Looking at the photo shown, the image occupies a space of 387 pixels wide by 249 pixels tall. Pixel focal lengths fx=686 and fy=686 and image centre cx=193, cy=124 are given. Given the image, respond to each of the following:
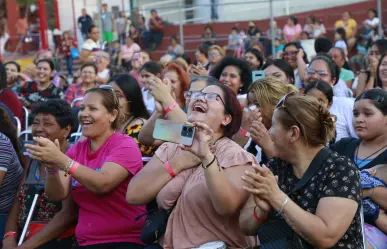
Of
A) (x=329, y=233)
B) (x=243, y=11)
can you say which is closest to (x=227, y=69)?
(x=329, y=233)

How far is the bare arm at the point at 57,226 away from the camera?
502 centimetres

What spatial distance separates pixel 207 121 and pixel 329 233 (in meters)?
1.22

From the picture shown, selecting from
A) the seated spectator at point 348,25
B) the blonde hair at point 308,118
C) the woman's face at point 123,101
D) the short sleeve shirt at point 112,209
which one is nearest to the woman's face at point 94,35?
the seated spectator at point 348,25

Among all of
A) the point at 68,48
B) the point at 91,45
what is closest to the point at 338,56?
the point at 91,45

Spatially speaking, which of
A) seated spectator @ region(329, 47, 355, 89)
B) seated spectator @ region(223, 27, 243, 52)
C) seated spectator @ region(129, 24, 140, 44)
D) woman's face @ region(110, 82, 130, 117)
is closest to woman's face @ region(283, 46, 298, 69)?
seated spectator @ region(329, 47, 355, 89)

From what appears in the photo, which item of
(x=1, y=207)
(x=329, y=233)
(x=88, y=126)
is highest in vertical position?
(x=88, y=126)

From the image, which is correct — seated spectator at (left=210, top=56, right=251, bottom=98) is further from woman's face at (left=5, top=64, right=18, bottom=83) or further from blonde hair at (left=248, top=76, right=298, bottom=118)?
woman's face at (left=5, top=64, right=18, bottom=83)

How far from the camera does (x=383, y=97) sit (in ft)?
15.8

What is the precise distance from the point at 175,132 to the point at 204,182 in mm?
433

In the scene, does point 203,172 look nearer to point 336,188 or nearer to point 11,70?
point 336,188

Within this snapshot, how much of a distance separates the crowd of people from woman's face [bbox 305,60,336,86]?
0.55 metres

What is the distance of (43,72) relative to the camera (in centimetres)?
966

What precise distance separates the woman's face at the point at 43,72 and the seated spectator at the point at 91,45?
3.52m

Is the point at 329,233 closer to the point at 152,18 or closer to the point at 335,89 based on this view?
the point at 335,89
